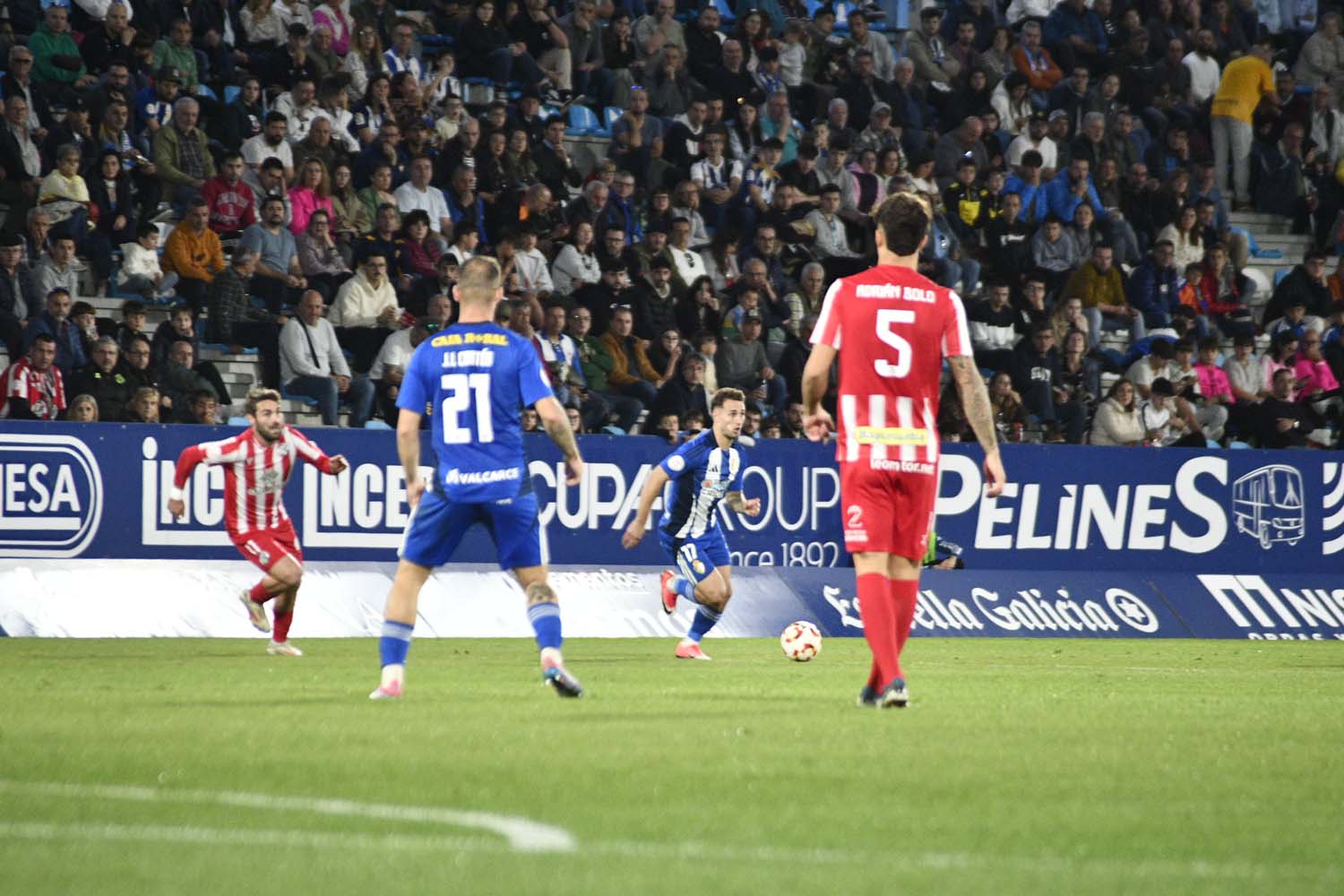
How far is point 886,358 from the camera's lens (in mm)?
10195

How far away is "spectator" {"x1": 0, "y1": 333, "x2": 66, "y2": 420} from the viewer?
764 inches

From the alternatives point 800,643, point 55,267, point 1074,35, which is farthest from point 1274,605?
point 55,267

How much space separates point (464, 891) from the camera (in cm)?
497

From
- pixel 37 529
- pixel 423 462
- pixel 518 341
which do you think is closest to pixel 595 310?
pixel 423 462

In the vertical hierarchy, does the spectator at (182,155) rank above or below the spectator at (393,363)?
above

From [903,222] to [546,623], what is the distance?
2853 mm

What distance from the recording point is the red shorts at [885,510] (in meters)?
10.1

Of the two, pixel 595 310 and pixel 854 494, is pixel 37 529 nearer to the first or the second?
pixel 595 310

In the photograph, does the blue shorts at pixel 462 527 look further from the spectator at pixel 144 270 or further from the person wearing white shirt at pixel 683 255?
the person wearing white shirt at pixel 683 255

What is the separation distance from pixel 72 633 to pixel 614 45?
12.6 m

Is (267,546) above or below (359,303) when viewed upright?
below

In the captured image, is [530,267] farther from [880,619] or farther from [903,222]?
[880,619]

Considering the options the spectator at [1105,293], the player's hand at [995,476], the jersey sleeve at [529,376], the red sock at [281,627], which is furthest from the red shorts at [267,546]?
the spectator at [1105,293]

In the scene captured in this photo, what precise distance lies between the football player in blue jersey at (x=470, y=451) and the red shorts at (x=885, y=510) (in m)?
1.52
